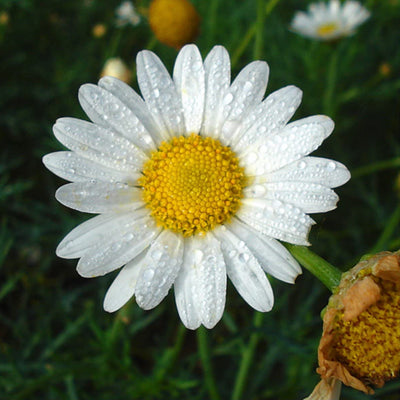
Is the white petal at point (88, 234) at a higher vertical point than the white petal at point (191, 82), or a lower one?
lower

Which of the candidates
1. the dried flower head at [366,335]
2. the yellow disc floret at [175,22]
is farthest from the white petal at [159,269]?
the yellow disc floret at [175,22]

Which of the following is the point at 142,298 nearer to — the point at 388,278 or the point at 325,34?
the point at 388,278

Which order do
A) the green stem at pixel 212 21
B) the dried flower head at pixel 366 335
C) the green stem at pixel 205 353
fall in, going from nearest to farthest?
the dried flower head at pixel 366 335 < the green stem at pixel 205 353 < the green stem at pixel 212 21

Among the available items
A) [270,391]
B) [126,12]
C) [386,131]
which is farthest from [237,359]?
[126,12]

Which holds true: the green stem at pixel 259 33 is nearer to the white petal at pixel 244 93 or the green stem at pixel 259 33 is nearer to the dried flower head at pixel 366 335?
the white petal at pixel 244 93

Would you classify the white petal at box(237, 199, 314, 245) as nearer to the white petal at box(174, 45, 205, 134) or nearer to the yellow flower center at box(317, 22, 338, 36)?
the white petal at box(174, 45, 205, 134)
